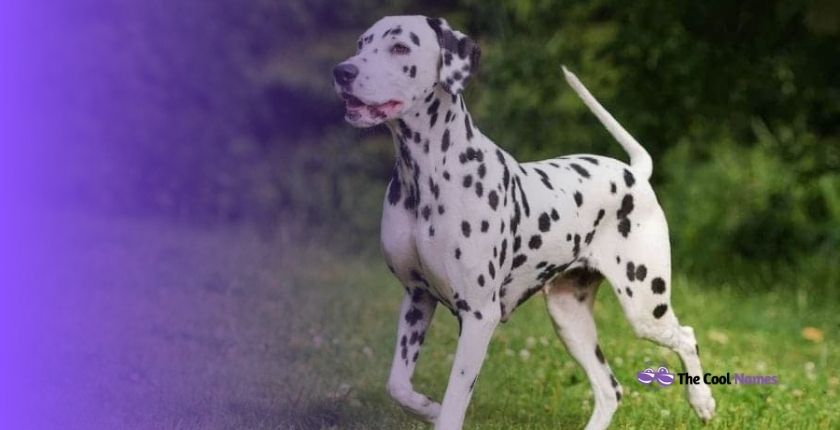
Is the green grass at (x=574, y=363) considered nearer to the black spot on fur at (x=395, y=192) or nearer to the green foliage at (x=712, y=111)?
the green foliage at (x=712, y=111)

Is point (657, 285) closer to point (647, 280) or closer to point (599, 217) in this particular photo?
point (647, 280)

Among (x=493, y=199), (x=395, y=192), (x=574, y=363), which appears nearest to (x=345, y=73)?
(x=395, y=192)

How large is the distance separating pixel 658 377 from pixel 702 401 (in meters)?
0.62

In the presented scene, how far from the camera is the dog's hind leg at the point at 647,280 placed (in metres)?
4.79

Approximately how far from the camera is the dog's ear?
4.05 metres

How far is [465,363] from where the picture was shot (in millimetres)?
4141

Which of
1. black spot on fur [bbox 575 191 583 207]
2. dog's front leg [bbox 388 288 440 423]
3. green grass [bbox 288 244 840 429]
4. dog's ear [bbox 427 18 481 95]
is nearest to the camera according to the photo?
dog's ear [bbox 427 18 481 95]

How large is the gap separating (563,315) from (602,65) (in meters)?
5.35

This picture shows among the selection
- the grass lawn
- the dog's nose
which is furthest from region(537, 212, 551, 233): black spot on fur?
the grass lawn

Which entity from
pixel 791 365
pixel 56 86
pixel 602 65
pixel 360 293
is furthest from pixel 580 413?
pixel 56 86

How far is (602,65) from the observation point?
9922 mm

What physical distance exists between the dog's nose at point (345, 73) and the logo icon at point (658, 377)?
7.98ft

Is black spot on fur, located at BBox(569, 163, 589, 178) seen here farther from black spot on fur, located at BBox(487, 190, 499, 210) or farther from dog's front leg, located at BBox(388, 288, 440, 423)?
dog's front leg, located at BBox(388, 288, 440, 423)
